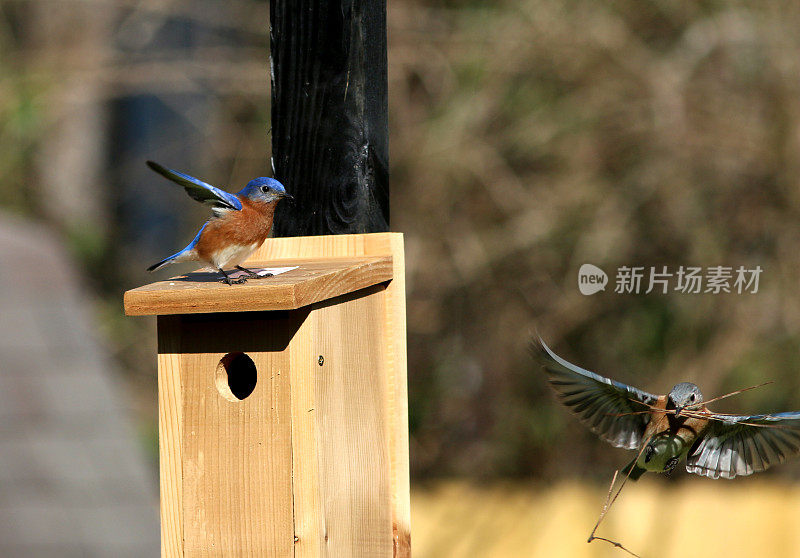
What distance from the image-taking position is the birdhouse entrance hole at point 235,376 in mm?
1974

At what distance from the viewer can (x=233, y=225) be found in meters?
2.07

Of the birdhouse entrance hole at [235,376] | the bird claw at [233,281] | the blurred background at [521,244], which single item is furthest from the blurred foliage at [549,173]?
the bird claw at [233,281]

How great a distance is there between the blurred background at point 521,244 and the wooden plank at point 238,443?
2850 mm

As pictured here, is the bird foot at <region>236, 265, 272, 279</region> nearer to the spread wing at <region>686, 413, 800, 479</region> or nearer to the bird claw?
the bird claw

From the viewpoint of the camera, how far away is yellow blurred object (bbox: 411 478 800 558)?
451 centimetres

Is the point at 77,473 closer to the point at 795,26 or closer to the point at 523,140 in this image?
the point at 523,140

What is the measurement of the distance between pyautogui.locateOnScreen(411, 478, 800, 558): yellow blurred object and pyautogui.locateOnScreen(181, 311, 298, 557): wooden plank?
2.80 metres

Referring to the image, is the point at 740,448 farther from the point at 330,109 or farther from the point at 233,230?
the point at 330,109

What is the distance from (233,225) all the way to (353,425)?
0.52 m

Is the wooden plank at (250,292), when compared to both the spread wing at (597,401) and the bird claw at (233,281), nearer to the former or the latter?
the bird claw at (233,281)

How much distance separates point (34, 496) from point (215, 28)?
11.0 feet

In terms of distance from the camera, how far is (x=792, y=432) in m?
1.43

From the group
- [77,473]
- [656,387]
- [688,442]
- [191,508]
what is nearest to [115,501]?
[77,473]

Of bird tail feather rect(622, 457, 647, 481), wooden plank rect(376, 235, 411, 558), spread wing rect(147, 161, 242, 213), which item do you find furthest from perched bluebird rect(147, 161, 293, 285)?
bird tail feather rect(622, 457, 647, 481)
